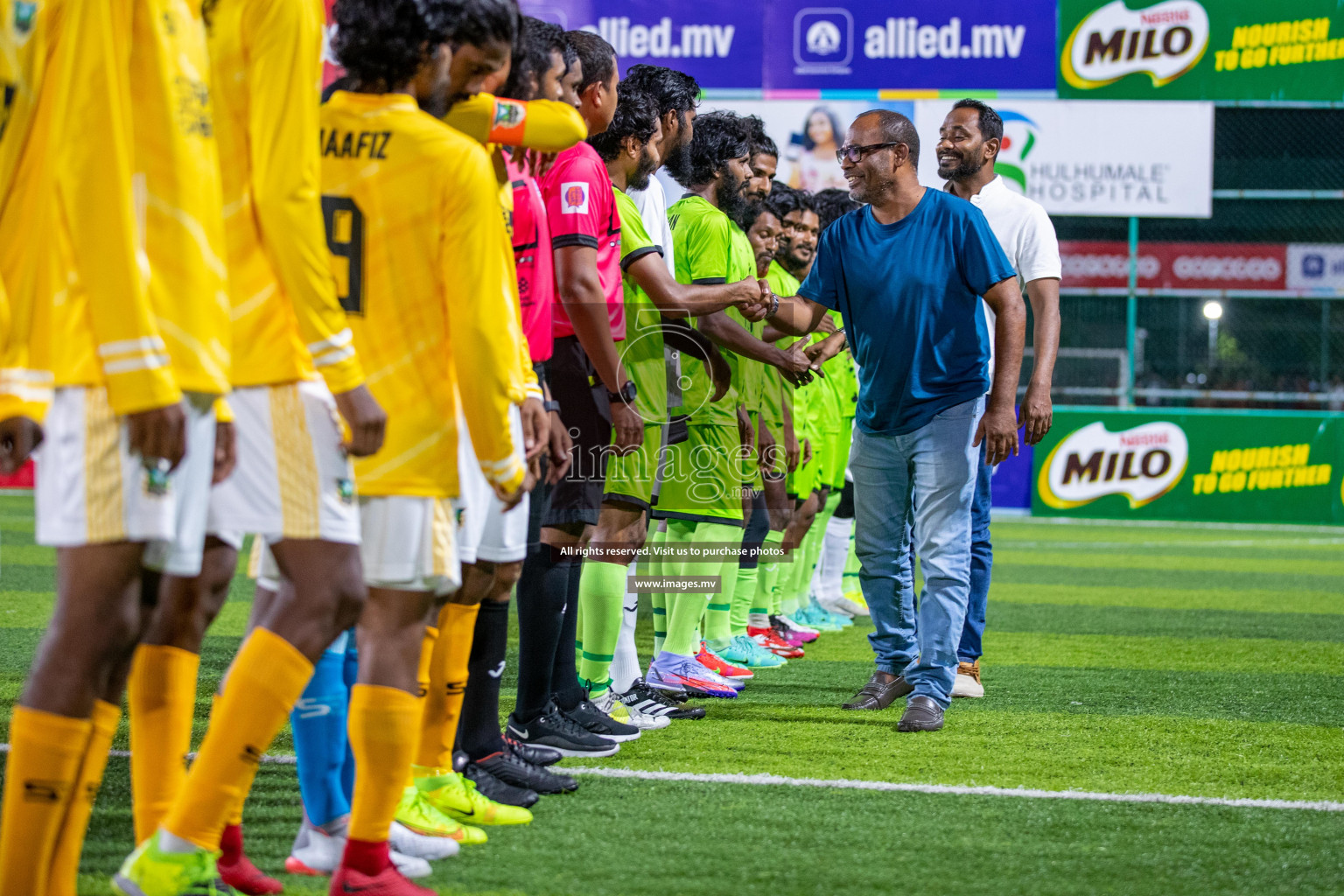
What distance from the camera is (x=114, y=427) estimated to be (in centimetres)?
195

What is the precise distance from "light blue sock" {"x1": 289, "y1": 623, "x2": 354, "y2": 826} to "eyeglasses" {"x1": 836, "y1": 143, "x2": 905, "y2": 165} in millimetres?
2758

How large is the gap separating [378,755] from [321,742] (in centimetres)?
27

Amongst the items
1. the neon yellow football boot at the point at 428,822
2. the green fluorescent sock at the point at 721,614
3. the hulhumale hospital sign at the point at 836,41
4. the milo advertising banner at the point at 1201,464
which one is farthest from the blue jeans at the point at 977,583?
the hulhumale hospital sign at the point at 836,41

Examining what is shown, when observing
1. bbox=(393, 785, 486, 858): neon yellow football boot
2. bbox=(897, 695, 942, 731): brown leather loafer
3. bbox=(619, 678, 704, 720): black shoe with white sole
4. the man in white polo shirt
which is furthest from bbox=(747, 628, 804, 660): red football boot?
bbox=(393, 785, 486, 858): neon yellow football boot

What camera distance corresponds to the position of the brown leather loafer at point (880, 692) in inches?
188

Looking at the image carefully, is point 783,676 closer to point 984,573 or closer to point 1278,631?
point 984,573

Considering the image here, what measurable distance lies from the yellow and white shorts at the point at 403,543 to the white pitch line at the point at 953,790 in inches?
54.3

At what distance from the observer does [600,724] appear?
165 inches

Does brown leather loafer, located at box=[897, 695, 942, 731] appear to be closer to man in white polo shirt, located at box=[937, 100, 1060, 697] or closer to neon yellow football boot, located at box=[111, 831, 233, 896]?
man in white polo shirt, located at box=[937, 100, 1060, 697]

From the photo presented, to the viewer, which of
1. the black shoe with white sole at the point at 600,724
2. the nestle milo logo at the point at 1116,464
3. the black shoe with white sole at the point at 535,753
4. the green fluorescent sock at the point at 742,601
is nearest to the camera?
the black shoe with white sole at the point at 535,753

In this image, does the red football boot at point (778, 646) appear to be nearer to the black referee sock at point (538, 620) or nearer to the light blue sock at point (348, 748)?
the black referee sock at point (538, 620)

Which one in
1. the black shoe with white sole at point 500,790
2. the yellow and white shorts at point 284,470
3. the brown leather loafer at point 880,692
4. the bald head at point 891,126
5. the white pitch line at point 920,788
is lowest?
the brown leather loafer at point 880,692

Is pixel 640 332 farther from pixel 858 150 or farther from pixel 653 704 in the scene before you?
pixel 653 704

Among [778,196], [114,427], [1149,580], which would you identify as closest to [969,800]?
[114,427]
